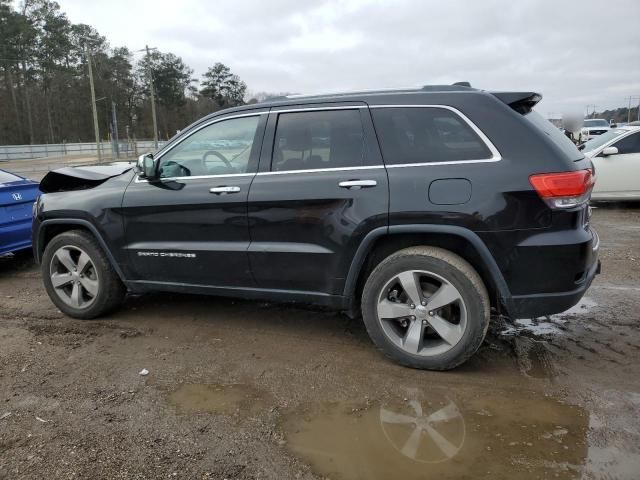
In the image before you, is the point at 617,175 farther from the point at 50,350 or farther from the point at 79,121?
the point at 79,121

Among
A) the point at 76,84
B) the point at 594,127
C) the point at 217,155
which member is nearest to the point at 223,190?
the point at 217,155

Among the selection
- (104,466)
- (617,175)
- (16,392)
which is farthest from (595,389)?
(617,175)

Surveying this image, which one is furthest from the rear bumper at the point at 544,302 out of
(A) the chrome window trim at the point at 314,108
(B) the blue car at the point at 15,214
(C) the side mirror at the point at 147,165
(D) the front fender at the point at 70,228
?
(B) the blue car at the point at 15,214

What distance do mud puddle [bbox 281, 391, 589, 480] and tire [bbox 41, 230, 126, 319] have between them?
2.38 m

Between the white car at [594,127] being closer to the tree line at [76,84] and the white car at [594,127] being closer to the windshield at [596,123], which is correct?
the windshield at [596,123]

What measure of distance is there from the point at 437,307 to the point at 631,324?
193 centimetres

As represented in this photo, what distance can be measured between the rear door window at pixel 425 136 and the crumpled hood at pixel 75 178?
96.1 inches

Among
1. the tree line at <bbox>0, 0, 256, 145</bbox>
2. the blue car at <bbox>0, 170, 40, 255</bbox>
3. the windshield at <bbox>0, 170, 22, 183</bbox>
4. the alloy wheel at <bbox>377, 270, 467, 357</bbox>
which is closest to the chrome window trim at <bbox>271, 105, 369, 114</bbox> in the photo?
the alloy wheel at <bbox>377, 270, 467, 357</bbox>

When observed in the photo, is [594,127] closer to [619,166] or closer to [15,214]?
[619,166]

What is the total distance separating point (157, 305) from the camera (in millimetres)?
5051

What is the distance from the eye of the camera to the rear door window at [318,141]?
11.7ft

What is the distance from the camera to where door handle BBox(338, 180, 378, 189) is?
341cm

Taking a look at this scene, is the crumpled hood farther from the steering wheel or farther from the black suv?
the steering wheel

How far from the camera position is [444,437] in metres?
2.75
